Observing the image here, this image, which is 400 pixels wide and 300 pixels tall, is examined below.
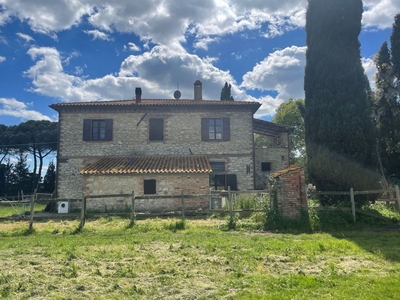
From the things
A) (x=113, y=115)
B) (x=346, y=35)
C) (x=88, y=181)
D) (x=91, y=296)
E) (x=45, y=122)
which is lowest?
(x=91, y=296)

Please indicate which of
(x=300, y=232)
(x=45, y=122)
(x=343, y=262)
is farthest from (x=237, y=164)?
(x=45, y=122)

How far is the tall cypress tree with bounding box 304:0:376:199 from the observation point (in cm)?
1165

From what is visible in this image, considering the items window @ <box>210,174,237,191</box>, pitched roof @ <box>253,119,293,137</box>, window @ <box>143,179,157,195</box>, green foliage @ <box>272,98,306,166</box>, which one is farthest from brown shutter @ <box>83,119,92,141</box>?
green foliage @ <box>272,98,306,166</box>

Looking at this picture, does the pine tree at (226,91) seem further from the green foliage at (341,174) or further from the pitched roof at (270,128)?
the green foliage at (341,174)

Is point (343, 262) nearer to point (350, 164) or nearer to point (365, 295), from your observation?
point (365, 295)

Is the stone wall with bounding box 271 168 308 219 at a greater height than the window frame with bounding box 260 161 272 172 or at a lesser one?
lesser

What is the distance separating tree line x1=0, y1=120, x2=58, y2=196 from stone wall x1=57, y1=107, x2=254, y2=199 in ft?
71.5

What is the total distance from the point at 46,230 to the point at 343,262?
385 inches

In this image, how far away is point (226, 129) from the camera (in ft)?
65.4

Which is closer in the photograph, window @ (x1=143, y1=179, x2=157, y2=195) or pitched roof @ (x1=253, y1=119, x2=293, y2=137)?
window @ (x1=143, y1=179, x2=157, y2=195)

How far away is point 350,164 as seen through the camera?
38.1 feet

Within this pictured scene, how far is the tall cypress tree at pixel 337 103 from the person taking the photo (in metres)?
11.6

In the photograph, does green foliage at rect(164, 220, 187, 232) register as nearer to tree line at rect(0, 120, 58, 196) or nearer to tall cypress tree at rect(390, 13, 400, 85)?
tall cypress tree at rect(390, 13, 400, 85)

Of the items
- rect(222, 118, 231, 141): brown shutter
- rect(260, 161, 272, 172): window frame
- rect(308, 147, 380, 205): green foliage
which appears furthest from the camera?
rect(260, 161, 272, 172): window frame
